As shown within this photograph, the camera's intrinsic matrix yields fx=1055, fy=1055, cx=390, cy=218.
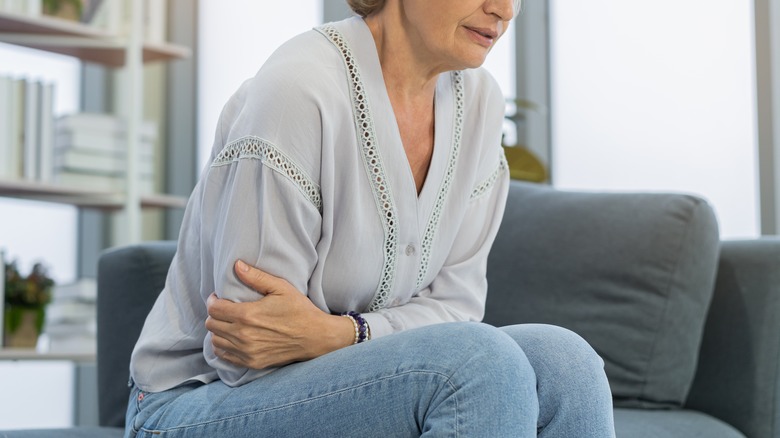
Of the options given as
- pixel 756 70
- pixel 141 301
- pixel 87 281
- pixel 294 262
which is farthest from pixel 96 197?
pixel 294 262

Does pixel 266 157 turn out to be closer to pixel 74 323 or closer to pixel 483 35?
pixel 483 35

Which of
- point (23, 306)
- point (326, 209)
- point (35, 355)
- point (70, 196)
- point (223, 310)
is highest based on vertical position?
point (70, 196)

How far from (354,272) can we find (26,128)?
2.05 metres

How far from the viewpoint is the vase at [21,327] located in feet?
9.98

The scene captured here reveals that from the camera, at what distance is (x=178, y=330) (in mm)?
1331

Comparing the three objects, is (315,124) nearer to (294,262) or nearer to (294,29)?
Result: (294,262)

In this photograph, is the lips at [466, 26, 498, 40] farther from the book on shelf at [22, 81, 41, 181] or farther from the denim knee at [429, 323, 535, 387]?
the book on shelf at [22, 81, 41, 181]

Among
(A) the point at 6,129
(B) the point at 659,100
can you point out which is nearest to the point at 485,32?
(B) the point at 659,100

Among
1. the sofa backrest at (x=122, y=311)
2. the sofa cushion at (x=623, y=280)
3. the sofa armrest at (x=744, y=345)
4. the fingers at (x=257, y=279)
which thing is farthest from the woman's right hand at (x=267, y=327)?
the sofa armrest at (x=744, y=345)

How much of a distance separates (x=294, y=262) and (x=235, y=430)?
0.21 metres

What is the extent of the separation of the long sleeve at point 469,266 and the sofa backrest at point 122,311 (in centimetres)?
49

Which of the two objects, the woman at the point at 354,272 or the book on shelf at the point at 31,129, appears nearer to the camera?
the woman at the point at 354,272

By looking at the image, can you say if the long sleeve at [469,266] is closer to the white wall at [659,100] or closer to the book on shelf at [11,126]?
the white wall at [659,100]

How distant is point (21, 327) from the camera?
3.06m
